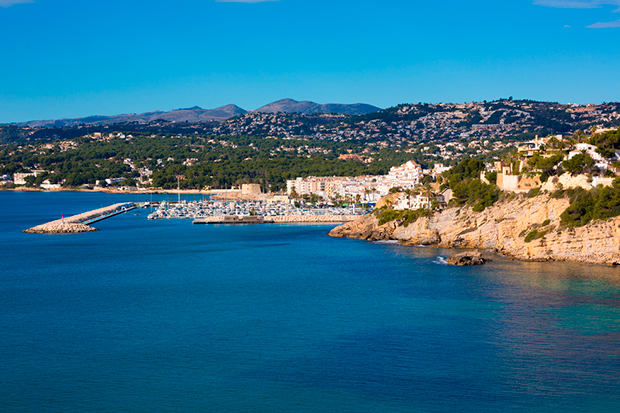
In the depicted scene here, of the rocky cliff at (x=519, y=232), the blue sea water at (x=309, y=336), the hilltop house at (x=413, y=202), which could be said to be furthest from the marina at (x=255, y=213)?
the blue sea water at (x=309, y=336)

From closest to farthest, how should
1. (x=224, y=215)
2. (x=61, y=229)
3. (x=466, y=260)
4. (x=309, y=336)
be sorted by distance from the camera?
(x=309, y=336) < (x=466, y=260) < (x=61, y=229) < (x=224, y=215)

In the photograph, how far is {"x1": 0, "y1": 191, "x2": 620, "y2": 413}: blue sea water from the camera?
40.8 feet

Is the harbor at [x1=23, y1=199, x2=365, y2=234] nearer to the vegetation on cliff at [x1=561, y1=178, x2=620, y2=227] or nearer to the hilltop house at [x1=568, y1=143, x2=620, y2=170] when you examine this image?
the hilltop house at [x1=568, y1=143, x2=620, y2=170]

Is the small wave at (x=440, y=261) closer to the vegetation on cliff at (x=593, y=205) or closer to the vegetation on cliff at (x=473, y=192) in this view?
the vegetation on cliff at (x=473, y=192)

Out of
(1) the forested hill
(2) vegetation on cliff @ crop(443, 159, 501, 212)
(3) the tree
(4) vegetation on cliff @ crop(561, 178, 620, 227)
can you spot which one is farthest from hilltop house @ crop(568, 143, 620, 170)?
(1) the forested hill

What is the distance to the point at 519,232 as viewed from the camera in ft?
93.5

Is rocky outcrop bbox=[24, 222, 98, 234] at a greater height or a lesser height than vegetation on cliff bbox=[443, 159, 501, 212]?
lesser

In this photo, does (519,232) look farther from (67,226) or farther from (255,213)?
(255,213)

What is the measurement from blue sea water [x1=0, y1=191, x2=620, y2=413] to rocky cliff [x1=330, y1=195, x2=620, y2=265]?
1.11m

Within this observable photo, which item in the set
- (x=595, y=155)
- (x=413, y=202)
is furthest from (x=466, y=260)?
(x=413, y=202)

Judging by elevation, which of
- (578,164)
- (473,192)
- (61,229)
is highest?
(578,164)

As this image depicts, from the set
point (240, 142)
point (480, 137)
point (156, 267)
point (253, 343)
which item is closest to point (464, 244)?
point (156, 267)

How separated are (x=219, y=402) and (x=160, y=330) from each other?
5457 mm

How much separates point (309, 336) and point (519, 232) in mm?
15389
